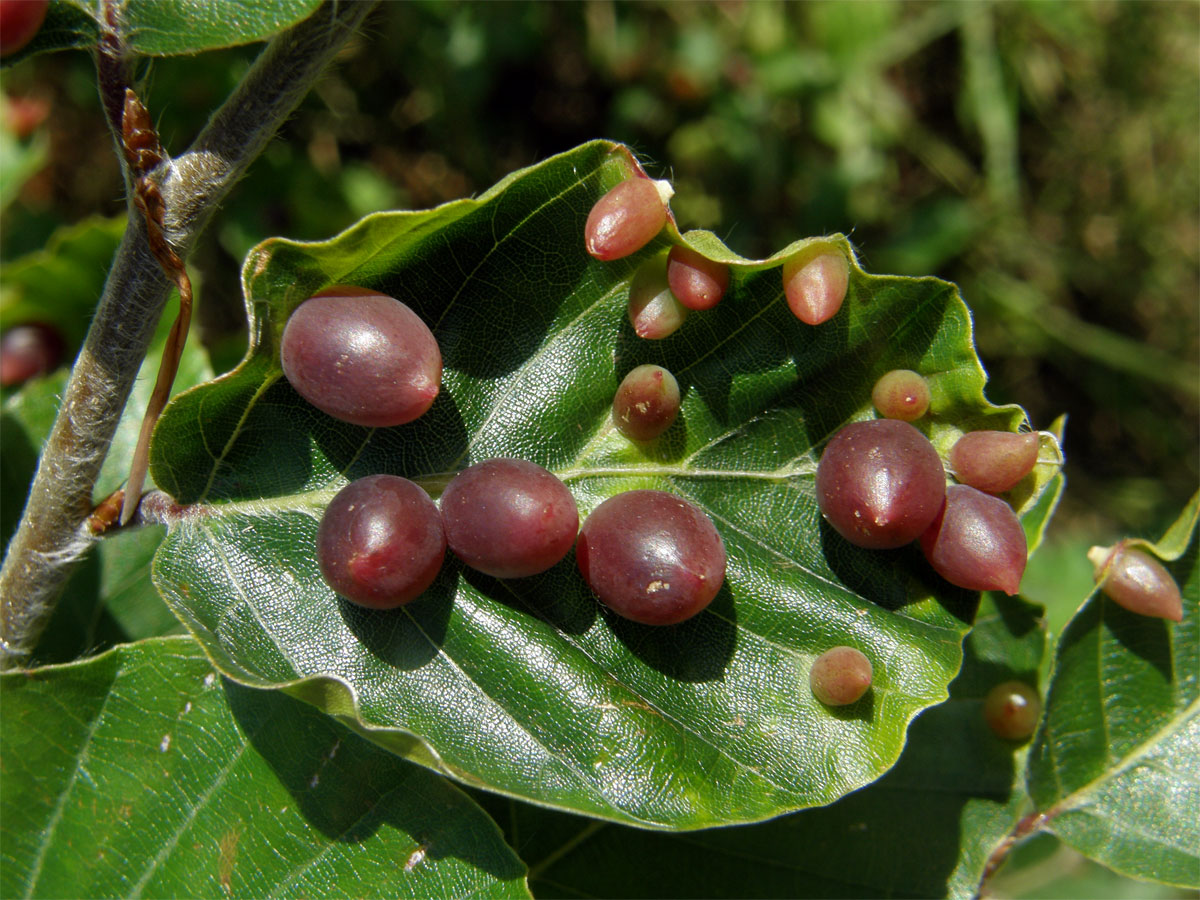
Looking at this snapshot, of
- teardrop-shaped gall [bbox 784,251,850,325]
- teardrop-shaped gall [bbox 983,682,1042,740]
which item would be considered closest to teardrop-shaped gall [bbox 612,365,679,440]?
teardrop-shaped gall [bbox 784,251,850,325]

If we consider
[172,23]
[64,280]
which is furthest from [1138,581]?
[64,280]

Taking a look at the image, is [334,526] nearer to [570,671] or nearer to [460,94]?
[570,671]

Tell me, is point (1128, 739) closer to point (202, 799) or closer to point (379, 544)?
point (379, 544)

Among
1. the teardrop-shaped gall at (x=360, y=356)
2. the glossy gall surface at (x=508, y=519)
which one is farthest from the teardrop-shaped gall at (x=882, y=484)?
the teardrop-shaped gall at (x=360, y=356)

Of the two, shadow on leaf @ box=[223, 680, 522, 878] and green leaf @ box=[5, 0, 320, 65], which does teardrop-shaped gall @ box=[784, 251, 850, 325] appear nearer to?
green leaf @ box=[5, 0, 320, 65]

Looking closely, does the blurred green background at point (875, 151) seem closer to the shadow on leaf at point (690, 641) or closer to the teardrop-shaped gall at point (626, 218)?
the shadow on leaf at point (690, 641)
